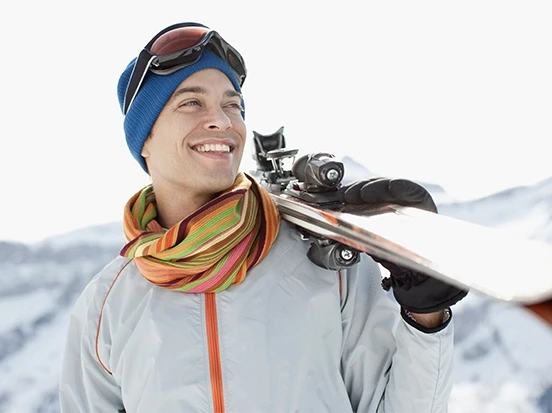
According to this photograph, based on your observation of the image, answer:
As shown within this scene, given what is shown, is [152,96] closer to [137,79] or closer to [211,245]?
[137,79]

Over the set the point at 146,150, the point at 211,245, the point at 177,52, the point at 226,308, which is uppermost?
the point at 177,52

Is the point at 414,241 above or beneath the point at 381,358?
above

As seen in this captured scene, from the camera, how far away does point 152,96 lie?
1509 millimetres

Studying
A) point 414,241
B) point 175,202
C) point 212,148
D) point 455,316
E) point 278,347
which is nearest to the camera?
point 414,241

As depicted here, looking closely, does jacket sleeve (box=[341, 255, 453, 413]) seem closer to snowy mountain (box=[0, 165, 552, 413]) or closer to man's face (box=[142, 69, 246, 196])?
man's face (box=[142, 69, 246, 196])

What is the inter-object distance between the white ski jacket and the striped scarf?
0.13 feet

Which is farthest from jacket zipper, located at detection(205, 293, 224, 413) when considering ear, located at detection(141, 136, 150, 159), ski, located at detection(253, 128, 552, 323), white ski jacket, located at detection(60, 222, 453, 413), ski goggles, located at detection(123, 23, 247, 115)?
ski goggles, located at detection(123, 23, 247, 115)

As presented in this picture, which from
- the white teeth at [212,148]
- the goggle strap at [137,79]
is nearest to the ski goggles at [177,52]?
the goggle strap at [137,79]

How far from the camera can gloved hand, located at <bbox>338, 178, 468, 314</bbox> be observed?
106 centimetres

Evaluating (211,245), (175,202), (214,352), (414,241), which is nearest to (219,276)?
(211,245)

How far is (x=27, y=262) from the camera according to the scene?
3398 millimetres

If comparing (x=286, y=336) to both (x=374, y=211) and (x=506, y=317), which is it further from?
(x=506, y=317)

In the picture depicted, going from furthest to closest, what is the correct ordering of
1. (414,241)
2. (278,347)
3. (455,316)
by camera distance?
(455,316), (278,347), (414,241)

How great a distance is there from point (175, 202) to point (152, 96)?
0.30 metres
